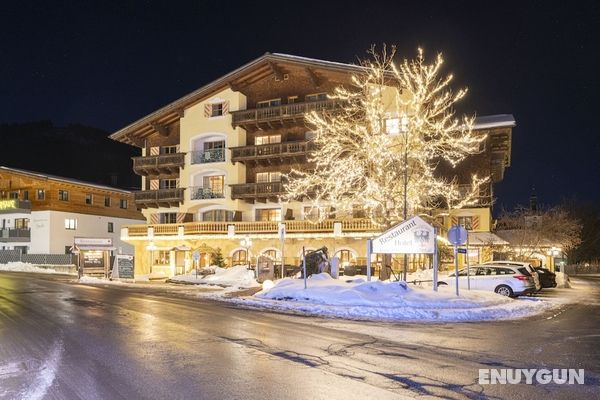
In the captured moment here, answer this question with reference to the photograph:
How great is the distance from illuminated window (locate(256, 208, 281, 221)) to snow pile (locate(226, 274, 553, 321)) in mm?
21065

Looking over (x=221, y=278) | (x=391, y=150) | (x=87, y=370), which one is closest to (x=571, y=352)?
(x=87, y=370)

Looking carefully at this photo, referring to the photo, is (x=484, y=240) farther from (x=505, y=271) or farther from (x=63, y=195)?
(x=63, y=195)

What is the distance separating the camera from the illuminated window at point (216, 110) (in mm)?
46031

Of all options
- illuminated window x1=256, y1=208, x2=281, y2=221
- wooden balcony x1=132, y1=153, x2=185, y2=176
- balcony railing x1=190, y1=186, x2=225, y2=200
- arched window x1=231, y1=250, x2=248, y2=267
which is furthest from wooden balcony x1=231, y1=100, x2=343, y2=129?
arched window x1=231, y1=250, x2=248, y2=267

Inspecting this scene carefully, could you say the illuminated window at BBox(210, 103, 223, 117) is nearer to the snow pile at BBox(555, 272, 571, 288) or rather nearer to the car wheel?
the snow pile at BBox(555, 272, 571, 288)

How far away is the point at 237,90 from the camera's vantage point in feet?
148

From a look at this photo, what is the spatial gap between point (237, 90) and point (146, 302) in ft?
92.8

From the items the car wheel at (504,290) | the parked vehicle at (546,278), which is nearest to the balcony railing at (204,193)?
the parked vehicle at (546,278)

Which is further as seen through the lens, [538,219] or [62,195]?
[62,195]

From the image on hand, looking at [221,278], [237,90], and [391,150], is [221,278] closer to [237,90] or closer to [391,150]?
[391,150]

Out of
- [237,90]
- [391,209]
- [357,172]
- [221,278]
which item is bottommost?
[221,278]

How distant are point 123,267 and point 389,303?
71.9 feet

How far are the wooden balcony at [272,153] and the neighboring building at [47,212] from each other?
20.2 metres

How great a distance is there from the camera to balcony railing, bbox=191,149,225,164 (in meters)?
44.9
